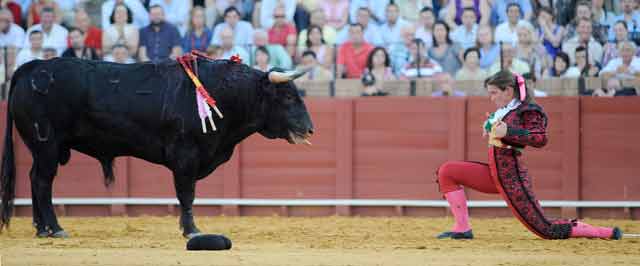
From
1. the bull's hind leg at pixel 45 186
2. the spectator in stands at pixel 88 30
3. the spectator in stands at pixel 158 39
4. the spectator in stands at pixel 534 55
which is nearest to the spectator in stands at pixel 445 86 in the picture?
the spectator in stands at pixel 534 55

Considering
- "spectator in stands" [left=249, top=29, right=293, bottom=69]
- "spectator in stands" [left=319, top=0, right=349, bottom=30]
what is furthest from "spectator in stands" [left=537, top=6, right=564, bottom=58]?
"spectator in stands" [left=249, top=29, right=293, bottom=69]

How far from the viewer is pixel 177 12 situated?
14.9 meters

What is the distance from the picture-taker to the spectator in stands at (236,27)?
14.2 meters

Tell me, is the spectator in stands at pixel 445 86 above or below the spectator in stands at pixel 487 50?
Answer: below

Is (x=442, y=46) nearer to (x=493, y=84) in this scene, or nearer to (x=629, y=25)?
(x=629, y=25)

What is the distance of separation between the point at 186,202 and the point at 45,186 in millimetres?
1263

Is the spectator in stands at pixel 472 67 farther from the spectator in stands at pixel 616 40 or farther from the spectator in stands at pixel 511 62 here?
the spectator in stands at pixel 616 40

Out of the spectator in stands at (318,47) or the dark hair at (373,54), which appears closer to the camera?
the dark hair at (373,54)

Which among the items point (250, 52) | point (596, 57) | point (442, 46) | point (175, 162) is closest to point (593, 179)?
point (596, 57)

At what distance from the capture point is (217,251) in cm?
788

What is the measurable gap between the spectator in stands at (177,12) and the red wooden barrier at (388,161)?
2.28 m

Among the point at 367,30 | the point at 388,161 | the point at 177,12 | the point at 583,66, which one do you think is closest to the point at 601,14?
the point at 583,66

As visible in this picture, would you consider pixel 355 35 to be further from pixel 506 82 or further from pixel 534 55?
pixel 506 82

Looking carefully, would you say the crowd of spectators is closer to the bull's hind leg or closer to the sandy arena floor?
the sandy arena floor
